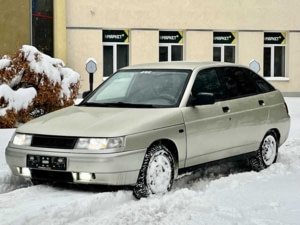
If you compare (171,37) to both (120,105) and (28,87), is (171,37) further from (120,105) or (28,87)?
(120,105)

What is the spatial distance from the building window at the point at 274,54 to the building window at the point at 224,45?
1629 mm

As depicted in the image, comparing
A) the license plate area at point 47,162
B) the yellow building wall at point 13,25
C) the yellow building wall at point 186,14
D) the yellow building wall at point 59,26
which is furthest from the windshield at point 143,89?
the yellow building wall at point 186,14

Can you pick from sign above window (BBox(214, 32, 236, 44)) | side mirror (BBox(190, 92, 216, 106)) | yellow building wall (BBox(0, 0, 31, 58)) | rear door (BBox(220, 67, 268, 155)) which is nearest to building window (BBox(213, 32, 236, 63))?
sign above window (BBox(214, 32, 236, 44))

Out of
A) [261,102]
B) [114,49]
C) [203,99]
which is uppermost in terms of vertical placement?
[114,49]

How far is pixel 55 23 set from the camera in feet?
82.9

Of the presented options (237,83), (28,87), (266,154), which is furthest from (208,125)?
(28,87)

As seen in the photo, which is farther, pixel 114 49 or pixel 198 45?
pixel 198 45

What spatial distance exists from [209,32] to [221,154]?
2024cm

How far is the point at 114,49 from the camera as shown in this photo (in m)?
27.1

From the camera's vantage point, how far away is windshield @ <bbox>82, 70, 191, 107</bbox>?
25.6 ft

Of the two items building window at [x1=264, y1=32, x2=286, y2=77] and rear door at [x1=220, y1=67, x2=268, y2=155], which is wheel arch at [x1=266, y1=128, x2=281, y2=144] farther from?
building window at [x1=264, y1=32, x2=286, y2=77]

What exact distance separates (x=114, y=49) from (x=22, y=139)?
20.2 m

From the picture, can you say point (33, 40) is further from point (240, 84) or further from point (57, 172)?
point (57, 172)

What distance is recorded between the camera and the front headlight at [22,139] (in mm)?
7070
